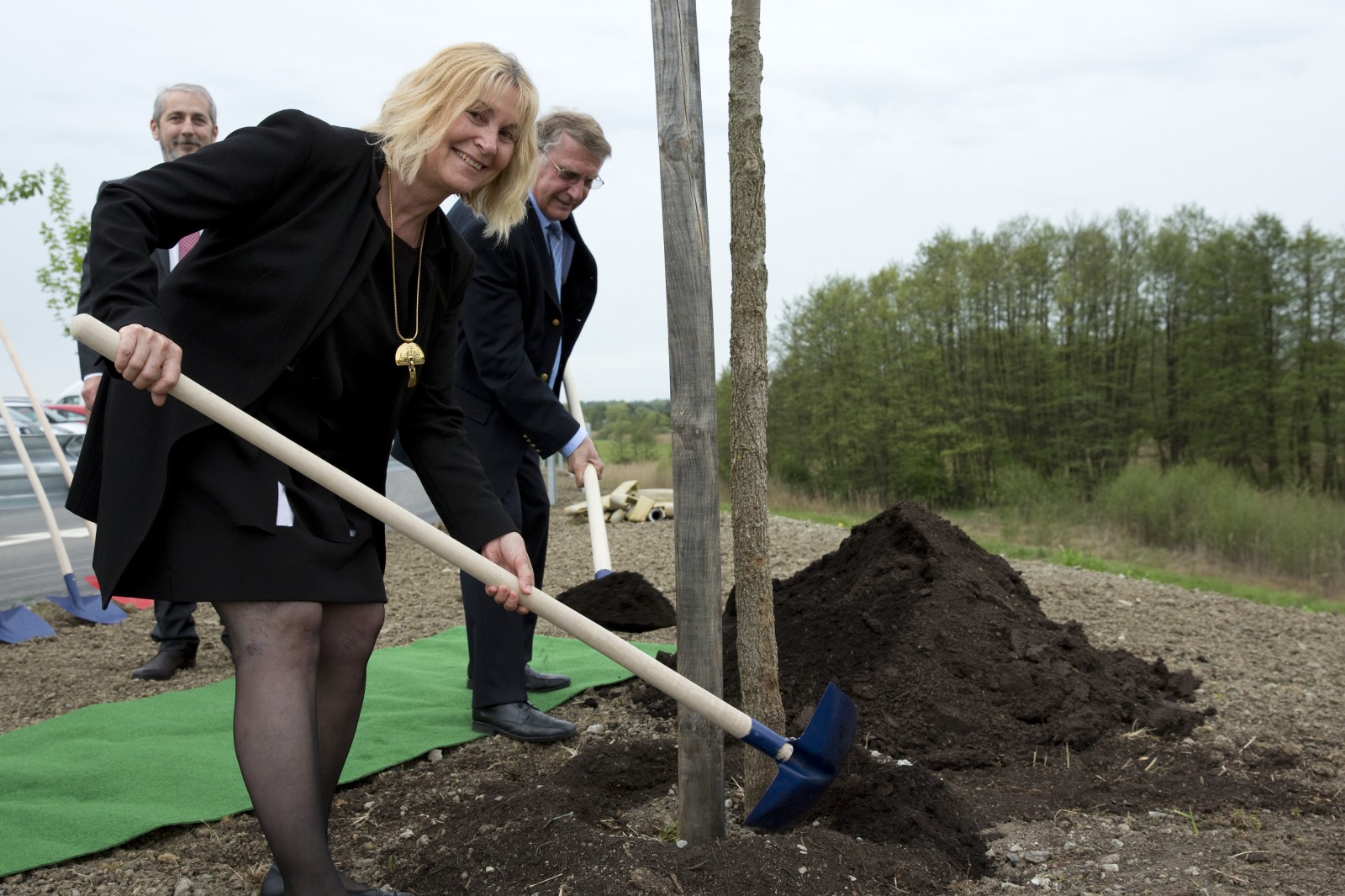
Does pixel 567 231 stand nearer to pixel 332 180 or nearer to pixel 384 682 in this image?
pixel 332 180

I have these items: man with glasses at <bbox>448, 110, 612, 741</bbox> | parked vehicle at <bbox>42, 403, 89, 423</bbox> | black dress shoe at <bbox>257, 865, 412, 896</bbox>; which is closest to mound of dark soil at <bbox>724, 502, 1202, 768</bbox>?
man with glasses at <bbox>448, 110, 612, 741</bbox>

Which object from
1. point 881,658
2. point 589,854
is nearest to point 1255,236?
point 881,658

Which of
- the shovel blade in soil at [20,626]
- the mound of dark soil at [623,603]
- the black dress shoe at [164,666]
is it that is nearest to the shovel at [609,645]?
the black dress shoe at [164,666]

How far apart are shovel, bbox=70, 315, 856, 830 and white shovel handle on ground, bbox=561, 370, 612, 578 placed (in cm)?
164

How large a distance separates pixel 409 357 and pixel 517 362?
4.12ft

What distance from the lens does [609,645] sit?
6.90 feet

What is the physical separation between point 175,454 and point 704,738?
1.29 m

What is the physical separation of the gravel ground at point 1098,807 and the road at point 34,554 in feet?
1.19

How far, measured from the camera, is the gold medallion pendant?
2.20 meters

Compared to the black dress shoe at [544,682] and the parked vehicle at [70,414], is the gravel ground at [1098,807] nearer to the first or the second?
the black dress shoe at [544,682]

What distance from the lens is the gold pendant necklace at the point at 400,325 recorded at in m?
2.19

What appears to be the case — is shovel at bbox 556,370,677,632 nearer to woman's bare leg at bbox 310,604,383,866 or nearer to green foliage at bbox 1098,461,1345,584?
woman's bare leg at bbox 310,604,383,866

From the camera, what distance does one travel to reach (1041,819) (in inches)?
108

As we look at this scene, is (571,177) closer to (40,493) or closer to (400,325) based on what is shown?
(400,325)
